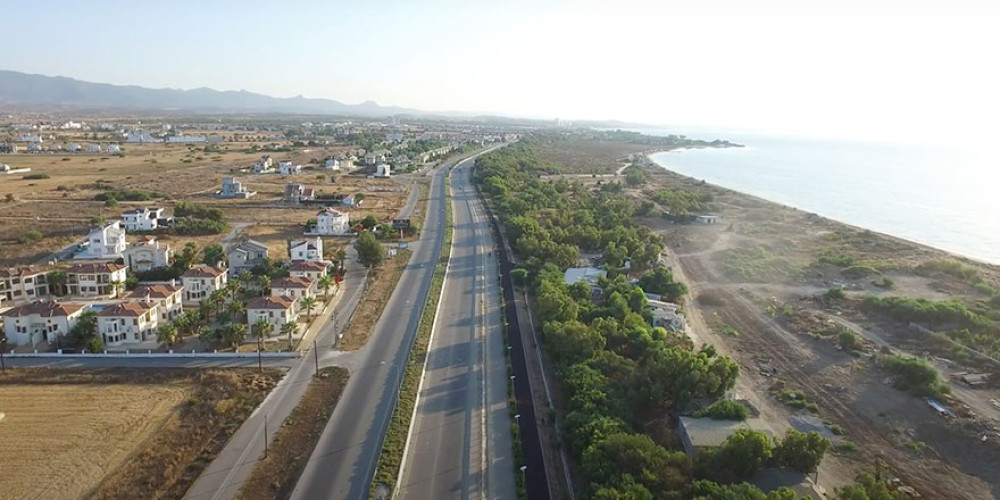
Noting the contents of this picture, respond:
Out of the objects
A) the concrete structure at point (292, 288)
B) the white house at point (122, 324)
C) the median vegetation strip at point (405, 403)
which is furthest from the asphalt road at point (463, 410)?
the white house at point (122, 324)

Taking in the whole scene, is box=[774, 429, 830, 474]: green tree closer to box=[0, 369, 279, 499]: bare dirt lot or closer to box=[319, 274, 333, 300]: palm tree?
box=[0, 369, 279, 499]: bare dirt lot

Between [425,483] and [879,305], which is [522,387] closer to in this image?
[425,483]

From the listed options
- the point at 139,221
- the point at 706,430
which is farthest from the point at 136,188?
the point at 706,430

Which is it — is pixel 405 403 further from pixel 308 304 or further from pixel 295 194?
pixel 295 194

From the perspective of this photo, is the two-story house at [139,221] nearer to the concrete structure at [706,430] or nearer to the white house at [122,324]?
the white house at [122,324]

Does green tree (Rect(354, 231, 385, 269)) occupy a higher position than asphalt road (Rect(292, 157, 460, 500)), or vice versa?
green tree (Rect(354, 231, 385, 269))

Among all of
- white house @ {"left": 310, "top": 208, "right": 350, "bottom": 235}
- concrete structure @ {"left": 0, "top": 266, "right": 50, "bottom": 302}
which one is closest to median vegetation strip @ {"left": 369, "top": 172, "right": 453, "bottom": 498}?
white house @ {"left": 310, "top": 208, "right": 350, "bottom": 235}

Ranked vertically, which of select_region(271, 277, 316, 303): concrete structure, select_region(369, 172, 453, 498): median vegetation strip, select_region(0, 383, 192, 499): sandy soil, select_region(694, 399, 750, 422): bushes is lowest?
select_region(0, 383, 192, 499): sandy soil

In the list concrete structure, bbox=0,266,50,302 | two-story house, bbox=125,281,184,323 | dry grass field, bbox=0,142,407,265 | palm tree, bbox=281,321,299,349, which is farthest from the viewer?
dry grass field, bbox=0,142,407,265
